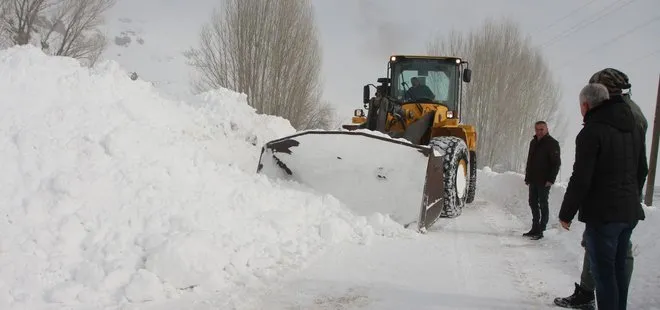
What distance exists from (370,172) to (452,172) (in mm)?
1242

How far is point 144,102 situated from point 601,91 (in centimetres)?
546

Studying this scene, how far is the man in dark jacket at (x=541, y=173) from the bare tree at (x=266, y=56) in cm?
1470

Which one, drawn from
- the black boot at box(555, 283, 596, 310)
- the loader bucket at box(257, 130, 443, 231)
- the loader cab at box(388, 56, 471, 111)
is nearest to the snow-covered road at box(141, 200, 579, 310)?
the black boot at box(555, 283, 596, 310)

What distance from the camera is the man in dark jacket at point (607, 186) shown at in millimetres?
2797

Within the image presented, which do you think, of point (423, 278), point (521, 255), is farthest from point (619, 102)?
point (521, 255)

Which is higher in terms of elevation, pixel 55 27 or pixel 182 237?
pixel 55 27

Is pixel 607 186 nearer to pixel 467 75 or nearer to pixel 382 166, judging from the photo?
pixel 382 166

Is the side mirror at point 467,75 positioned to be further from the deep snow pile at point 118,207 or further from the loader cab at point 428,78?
the deep snow pile at point 118,207

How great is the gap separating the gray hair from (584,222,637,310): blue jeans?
28.4 inches

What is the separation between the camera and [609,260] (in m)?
2.85

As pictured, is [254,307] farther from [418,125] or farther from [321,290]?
[418,125]

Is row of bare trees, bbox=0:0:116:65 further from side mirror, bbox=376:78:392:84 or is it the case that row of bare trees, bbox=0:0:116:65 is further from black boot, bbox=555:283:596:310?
black boot, bbox=555:283:596:310

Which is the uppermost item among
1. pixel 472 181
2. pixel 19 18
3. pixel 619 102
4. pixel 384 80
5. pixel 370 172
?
pixel 19 18

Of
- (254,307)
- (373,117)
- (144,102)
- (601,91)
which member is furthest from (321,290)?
(144,102)
